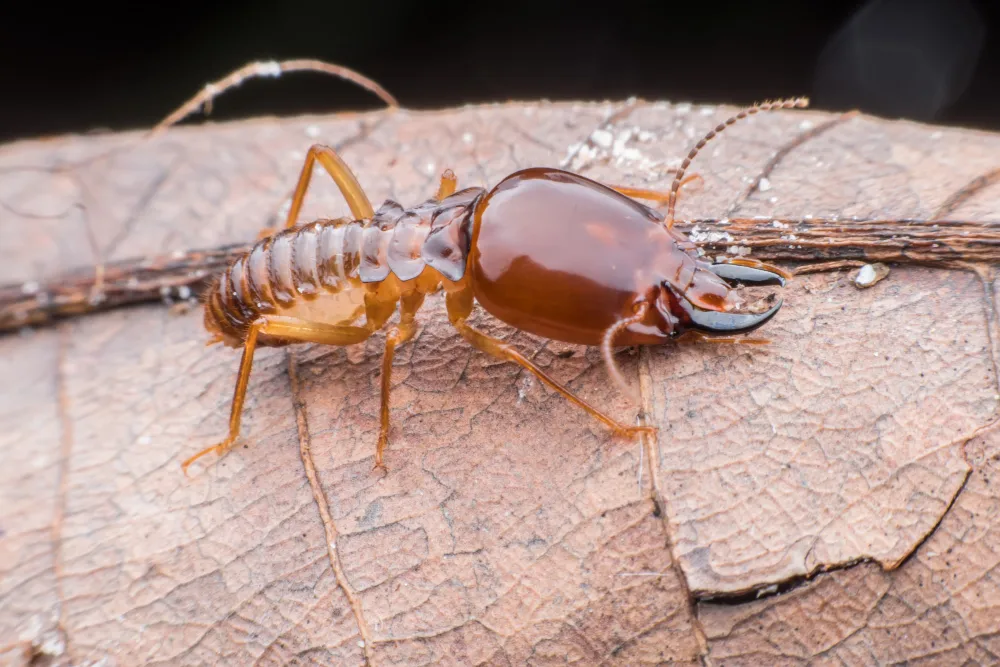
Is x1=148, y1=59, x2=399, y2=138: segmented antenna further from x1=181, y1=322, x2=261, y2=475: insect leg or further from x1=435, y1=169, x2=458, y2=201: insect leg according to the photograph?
x1=181, y1=322, x2=261, y2=475: insect leg

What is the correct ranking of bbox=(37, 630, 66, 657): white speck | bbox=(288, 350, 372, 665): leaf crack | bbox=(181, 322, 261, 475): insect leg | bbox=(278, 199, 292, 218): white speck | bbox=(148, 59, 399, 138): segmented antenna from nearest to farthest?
bbox=(288, 350, 372, 665): leaf crack → bbox=(37, 630, 66, 657): white speck → bbox=(181, 322, 261, 475): insect leg → bbox=(278, 199, 292, 218): white speck → bbox=(148, 59, 399, 138): segmented antenna

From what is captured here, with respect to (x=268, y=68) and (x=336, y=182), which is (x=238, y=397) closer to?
(x=336, y=182)

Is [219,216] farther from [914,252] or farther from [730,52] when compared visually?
[730,52]

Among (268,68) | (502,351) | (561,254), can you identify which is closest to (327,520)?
(502,351)

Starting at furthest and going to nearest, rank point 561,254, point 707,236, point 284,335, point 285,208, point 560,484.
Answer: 1. point 285,208
2. point 284,335
3. point 707,236
4. point 561,254
5. point 560,484

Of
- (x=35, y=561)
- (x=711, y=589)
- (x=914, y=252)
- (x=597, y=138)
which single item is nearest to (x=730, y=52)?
(x=597, y=138)

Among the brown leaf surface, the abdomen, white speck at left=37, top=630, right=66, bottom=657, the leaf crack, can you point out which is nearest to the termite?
the abdomen
